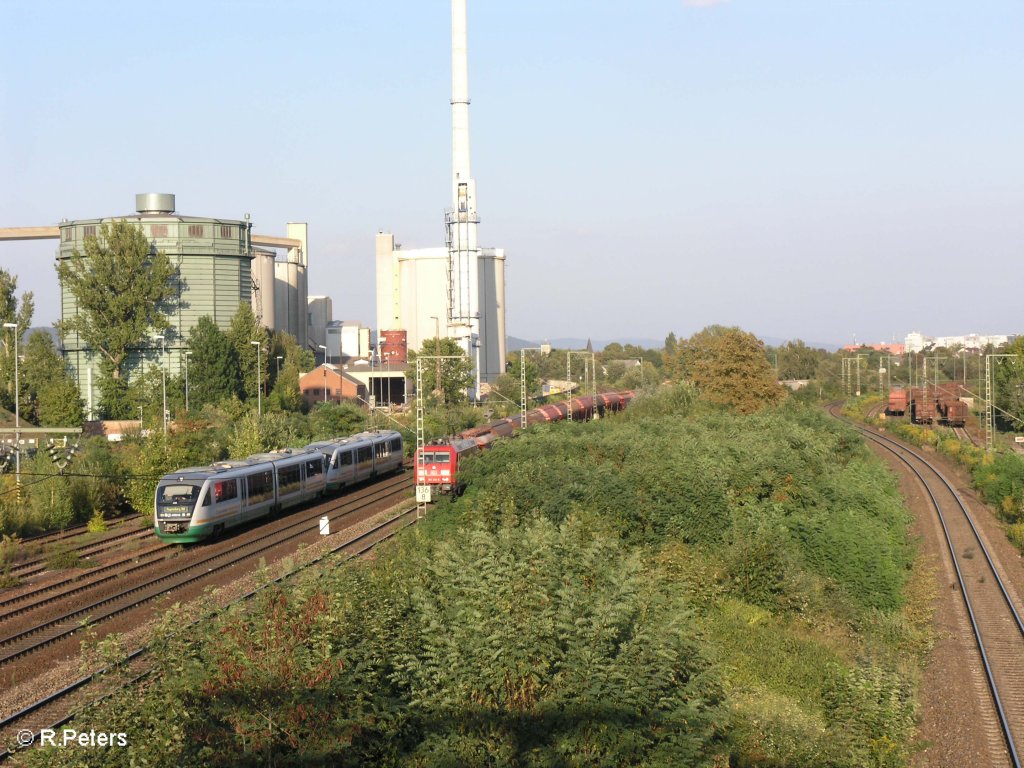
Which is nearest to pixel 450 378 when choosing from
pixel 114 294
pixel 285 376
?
pixel 285 376

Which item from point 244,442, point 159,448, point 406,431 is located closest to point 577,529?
point 159,448

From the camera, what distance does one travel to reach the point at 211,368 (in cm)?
7475

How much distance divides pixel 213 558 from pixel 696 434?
66.7ft

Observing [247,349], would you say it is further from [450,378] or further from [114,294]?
[450,378]

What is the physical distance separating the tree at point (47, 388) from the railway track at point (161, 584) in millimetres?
30082

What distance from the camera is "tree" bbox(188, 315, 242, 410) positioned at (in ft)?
243

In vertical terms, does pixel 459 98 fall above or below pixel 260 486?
above

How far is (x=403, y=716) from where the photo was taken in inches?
455

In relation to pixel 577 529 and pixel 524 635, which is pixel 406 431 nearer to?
pixel 577 529

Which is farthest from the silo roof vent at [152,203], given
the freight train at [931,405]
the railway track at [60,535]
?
the freight train at [931,405]

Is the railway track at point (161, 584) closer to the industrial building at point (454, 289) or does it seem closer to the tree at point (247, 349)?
the tree at point (247, 349)

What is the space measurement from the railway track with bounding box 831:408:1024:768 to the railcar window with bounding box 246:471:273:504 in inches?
819

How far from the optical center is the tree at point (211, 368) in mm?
74019

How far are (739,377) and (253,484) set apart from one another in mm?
33396
